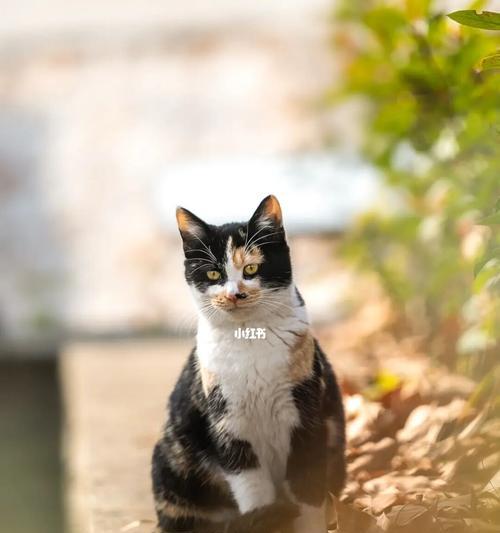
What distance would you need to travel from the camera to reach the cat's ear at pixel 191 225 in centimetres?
137

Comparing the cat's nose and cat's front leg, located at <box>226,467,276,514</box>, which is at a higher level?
the cat's nose

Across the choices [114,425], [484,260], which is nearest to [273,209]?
[484,260]

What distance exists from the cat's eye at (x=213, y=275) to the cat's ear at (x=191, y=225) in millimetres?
53

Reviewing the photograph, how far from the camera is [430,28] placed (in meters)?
2.12

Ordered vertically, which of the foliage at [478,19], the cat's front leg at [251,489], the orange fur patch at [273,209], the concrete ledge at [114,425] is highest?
the foliage at [478,19]

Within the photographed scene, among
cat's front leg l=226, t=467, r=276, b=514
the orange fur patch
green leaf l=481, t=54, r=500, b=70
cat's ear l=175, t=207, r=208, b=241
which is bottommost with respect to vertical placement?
cat's front leg l=226, t=467, r=276, b=514

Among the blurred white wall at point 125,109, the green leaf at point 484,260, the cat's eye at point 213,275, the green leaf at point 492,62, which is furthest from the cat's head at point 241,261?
the blurred white wall at point 125,109

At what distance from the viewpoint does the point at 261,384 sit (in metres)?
1.36

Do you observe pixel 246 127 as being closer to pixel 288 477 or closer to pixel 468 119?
pixel 468 119

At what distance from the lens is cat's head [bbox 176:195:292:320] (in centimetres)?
135

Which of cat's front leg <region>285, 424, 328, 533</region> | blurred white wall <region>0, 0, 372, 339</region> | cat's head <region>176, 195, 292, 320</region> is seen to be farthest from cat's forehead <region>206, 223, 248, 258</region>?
blurred white wall <region>0, 0, 372, 339</region>

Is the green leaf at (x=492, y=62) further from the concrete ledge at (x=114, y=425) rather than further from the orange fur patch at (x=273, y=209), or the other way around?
the concrete ledge at (x=114, y=425)

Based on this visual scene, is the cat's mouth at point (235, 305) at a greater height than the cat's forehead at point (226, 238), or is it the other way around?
the cat's forehead at point (226, 238)

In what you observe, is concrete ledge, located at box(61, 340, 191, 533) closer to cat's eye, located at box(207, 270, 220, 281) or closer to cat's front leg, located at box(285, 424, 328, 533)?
cat's front leg, located at box(285, 424, 328, 533)
